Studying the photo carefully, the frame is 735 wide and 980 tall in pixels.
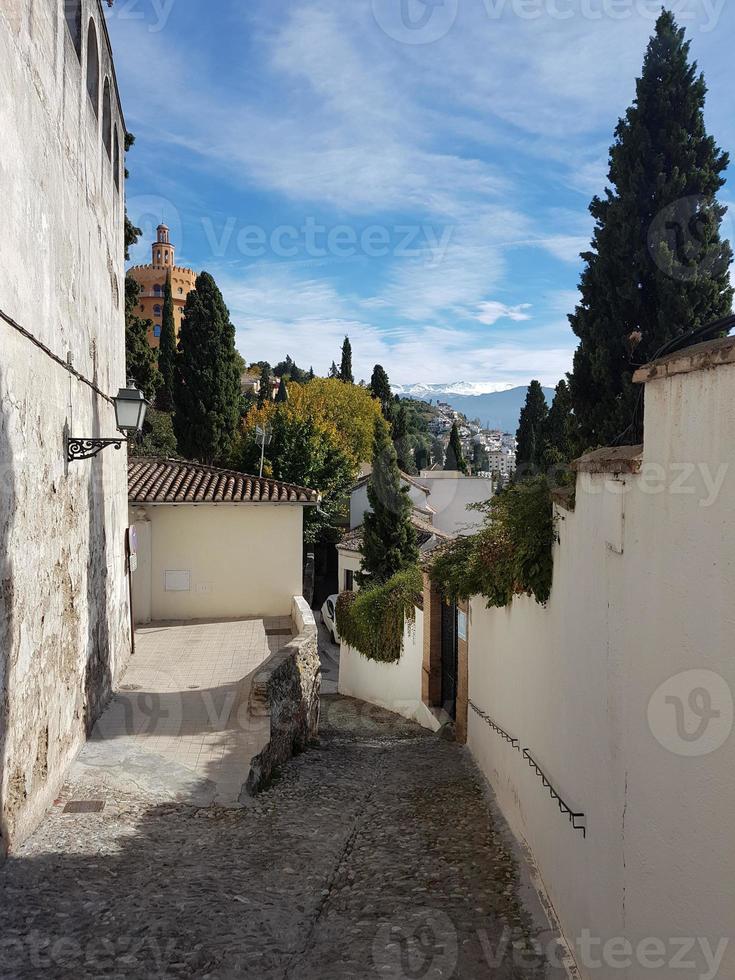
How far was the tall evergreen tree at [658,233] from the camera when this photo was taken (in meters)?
11.0

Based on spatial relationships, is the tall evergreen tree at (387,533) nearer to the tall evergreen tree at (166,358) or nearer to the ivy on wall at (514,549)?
the ivy on wall at (514,549)

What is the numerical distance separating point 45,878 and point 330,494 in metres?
25.3

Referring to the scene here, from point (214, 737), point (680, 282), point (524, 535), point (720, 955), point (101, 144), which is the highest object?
point (101, 144)

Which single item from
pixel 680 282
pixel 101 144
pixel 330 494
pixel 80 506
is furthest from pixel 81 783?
pixel 330 494

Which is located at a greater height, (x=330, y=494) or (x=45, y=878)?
(x=330, y=494)

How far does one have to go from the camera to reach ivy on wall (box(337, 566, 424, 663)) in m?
13.6

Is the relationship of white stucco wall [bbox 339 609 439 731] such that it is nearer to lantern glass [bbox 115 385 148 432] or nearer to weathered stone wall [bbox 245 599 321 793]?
weathered stone wall [bbox 245 599 321 793]

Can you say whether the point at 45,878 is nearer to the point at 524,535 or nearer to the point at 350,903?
the point at 350,903

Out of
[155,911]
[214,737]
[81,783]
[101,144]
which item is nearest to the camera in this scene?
[155,911]

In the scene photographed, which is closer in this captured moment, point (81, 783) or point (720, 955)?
point (720, 955)

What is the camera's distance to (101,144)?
8.52 metres

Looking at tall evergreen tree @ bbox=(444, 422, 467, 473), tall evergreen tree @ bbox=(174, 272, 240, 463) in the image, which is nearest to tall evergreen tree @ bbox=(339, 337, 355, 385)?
tall evergreen tree @ bbox=(444, 422, 467, 473)

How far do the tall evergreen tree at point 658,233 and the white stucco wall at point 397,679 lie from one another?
15.6 feet

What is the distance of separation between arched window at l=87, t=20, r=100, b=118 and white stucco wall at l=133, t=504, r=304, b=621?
23.1 feet
